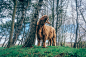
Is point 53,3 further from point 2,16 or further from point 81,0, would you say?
point 2,16

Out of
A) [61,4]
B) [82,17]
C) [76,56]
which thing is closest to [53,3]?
[61,4]

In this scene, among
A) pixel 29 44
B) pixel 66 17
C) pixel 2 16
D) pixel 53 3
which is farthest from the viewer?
pixel 66 17

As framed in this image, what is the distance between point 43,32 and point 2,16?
819cm

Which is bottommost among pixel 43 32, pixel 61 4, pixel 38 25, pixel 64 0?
pixel 43 32

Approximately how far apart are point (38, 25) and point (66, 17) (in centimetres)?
1439

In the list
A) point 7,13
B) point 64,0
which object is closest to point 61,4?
point 64,0

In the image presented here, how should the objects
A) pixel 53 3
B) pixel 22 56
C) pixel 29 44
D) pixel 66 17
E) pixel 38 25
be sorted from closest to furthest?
pixel 22 56, pixel 29 44, pixel 38 25, pixel 53 3, pixel 66 17

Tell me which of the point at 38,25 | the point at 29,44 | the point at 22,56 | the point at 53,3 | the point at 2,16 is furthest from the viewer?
the point at 53,3

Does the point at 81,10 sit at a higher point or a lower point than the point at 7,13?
higher

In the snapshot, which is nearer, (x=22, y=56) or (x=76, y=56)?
(x=22, y=56)

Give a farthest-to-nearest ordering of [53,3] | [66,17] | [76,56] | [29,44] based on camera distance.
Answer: [66,17]
[53,3]
[29,44]
[76,56]

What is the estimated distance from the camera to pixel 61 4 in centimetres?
1484

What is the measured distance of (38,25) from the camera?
6.30 m

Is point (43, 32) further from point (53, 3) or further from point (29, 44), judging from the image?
point (53, 3)
